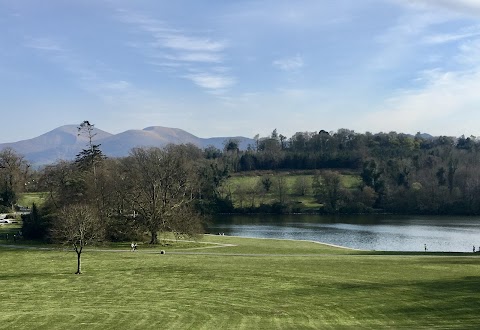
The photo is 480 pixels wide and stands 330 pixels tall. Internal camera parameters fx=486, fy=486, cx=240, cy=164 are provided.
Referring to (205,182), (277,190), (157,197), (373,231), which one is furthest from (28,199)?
(373,231)

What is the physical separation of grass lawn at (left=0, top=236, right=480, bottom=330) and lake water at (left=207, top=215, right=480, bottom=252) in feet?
90.0

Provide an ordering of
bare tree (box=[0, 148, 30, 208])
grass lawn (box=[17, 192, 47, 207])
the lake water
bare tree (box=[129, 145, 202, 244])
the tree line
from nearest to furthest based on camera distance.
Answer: bare tree (box=[129, 145, 202, 244]) < the tree line < the lake water < bare tree (box=[0, 148, 30, 208]) < grass lawn (box=[17, 192, 47, 207])

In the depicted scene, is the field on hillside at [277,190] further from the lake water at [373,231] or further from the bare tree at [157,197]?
the bare tree at [157,197]

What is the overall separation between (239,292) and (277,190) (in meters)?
123

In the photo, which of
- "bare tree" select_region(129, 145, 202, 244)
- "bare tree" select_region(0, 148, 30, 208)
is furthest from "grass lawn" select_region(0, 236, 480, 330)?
"bare tree" select_region(0, 148, 30, 208)

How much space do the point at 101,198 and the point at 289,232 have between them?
37.0 metres

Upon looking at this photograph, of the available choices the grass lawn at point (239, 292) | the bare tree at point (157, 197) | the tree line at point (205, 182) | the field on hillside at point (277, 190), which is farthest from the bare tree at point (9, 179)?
the grass lawn at point (239, 292)

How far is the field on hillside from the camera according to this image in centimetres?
14275

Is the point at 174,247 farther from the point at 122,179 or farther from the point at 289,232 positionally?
the point at 289,232

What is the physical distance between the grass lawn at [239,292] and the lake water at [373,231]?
2743cm

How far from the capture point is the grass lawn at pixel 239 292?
23266mm

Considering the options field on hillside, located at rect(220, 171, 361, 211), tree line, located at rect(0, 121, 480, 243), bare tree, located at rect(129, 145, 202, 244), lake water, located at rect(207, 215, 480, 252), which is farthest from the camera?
field on hillside, located at rect(220, 171, 361, 211)

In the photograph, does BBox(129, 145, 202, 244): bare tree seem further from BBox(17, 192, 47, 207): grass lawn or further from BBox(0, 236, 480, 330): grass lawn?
BBox(17, 192, 47, 207): grass lawn

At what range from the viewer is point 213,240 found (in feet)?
212
